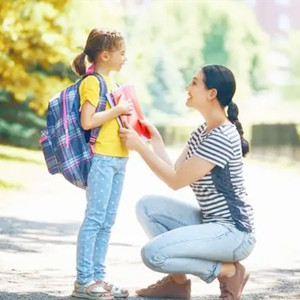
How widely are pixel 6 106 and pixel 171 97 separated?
38231 mm

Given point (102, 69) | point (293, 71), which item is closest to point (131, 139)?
point (102, 69)

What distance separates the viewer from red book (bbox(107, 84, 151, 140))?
221 inches

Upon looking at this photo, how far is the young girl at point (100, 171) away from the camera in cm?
557

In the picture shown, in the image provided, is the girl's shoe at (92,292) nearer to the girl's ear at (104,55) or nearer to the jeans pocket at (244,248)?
the jeans pocket at (244,248)

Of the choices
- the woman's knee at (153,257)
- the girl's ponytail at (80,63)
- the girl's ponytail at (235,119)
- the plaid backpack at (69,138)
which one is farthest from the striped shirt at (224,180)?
the girl's ponytail at (80,63)

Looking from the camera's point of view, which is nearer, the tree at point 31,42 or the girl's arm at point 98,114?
the girl's arm at point 98,114

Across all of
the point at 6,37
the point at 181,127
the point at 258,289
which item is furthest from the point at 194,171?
the point at 181,127

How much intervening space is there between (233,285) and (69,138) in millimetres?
1235

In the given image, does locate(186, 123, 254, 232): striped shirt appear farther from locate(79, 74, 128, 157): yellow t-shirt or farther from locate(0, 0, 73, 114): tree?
locate(0, 0, 73, 114): tree

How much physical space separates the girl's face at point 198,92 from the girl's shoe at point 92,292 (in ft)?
3.77

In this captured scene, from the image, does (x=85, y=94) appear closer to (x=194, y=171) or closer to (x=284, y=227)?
(x=194, y=171)

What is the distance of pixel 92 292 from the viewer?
18.2 ft

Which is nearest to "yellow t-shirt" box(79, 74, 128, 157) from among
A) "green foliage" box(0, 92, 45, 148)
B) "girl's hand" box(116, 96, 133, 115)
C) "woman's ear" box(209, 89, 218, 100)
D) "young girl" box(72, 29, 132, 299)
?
"young girl" box(72, 29, 132, 299)

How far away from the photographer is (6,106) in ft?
A: 117
